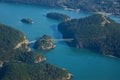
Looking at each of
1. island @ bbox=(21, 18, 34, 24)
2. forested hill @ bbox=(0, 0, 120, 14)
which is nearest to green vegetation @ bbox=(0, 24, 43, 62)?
island @ bbox=(21, 18, 34, 24)

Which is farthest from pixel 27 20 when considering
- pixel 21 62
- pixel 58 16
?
pixel 21 62

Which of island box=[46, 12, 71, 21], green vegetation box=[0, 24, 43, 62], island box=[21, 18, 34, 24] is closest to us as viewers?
green vegetation box=[0, 24, 43, 62]

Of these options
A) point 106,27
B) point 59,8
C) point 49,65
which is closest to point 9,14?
point 59,8

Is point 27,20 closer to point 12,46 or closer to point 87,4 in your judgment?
point 12,46

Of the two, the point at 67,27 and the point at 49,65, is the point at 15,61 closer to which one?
the point at 49,65

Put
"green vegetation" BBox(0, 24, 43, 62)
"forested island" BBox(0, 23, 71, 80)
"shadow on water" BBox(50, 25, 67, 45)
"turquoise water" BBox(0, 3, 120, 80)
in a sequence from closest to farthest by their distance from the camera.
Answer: "forested island" BBox(0, 23, 71, 80)
"turquoise water" BBox(0, 3, 120, 80)
"green vegetation" BBox(0, 24, 43, 62)
"shadow on water" BBox(50, 25, 67, 45)

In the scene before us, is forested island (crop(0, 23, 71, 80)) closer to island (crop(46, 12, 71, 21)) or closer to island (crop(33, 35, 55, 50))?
island (crop(33, 35, 55, 50))

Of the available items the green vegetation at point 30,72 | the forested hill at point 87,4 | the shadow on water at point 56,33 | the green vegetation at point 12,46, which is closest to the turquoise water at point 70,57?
the shadow on water at point 56,33
